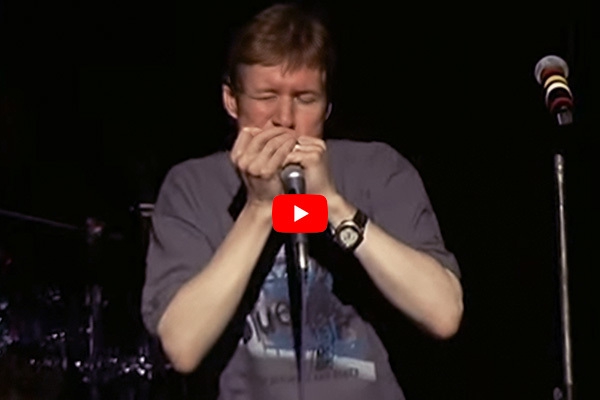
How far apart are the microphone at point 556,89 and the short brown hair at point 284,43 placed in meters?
0.46

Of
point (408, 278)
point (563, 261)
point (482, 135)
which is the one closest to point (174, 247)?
point (408, 278)

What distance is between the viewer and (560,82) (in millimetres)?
1914

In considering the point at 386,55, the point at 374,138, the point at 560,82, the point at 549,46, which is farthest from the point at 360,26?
the point at 560,82

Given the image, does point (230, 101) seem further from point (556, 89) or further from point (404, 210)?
point (556, 89)

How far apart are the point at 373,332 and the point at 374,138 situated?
135 centimetres

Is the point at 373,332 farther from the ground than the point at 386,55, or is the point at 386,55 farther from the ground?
the point at 386,55

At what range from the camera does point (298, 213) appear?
1388 mm

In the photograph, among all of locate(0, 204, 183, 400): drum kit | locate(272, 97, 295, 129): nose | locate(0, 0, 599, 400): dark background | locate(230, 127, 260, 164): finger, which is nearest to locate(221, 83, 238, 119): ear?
locate(272, 97, 295, 129): nose

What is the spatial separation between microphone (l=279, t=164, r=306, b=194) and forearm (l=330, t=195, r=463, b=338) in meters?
0.08

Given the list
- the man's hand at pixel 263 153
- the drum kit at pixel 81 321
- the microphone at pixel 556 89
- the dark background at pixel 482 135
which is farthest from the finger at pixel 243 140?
the drum kit at pixel 81 321

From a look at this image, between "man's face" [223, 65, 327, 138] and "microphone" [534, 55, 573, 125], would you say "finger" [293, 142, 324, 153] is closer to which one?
"man's face" [223, 65, 327, 138]

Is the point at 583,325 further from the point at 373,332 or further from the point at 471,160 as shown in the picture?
the point at 373,332

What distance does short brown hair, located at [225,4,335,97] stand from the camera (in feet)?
5.24

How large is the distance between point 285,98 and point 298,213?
0.83 feet
